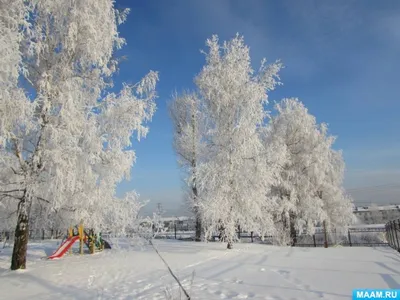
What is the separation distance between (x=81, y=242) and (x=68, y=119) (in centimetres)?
668

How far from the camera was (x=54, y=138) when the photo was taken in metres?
7.64

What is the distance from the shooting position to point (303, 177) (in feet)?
66.1

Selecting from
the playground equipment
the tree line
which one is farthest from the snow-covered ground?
the playground equipment

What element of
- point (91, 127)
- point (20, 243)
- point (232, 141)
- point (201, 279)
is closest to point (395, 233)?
point (232, 141)

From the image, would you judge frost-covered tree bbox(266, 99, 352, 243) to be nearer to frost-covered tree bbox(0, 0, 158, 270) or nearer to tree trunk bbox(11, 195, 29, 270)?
frost-covered tree bbox(0, 0, 158, 270)

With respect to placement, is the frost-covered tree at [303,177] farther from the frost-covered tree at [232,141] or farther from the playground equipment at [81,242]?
the playground equipment at [81,242]

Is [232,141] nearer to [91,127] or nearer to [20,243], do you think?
[91,127]

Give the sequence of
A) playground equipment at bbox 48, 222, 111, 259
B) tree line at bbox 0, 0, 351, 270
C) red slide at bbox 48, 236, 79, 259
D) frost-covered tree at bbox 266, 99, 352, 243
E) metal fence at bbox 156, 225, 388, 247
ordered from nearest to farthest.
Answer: tree line at bbox 0, 0, 351, 270, red slide at bbox 48, 236, 79, 259, playground equipment at bbox 48, 222, 111, 259, frost-covered tree at bbox 266, 99, 352, 243, metal fence at bbox 156, 225, 388, 247

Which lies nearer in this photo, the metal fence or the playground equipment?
the playground equipment

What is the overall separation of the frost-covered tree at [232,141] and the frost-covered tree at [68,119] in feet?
13.4

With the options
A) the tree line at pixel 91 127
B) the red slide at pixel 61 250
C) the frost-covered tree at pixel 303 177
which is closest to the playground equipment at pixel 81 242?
the red slide at pixel 61 250

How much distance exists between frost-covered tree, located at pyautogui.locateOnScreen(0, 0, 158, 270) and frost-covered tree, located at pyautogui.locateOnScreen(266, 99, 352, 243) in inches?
469

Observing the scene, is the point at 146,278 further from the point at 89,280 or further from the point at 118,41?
the point at 118,41

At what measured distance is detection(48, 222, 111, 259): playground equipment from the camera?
1140 cm
